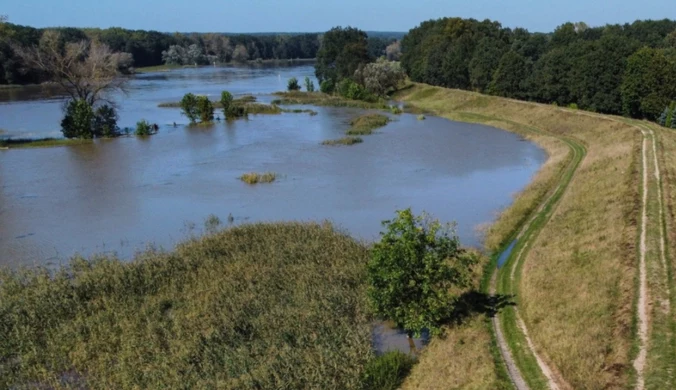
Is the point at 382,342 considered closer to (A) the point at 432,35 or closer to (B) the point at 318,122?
(B) the point at 318,122

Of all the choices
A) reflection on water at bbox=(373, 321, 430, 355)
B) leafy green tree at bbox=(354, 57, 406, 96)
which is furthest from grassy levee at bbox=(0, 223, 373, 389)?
leafy green tree at bbox=(354, 57, 406, 96)

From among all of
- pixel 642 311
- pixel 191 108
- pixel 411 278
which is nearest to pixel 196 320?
pixel 411 278

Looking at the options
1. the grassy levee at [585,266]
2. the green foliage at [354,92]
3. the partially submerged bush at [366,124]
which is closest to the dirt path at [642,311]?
the grassy levee at [585,266]

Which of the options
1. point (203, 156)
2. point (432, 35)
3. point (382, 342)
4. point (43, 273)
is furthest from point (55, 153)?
point (432, 35)

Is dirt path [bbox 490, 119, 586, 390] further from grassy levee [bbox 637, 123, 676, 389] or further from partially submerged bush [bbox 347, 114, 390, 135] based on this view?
partially submerged bush [bbox 347, 114, 390, 135]

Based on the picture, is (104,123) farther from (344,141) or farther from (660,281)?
(660,281)
